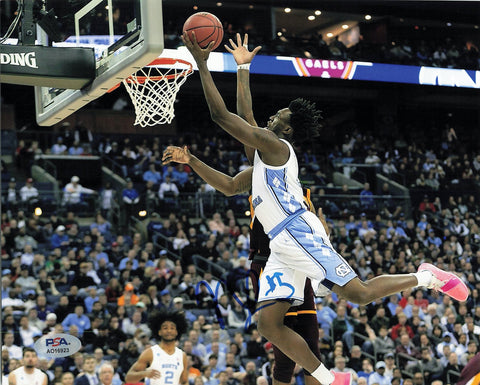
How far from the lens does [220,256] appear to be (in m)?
15.8

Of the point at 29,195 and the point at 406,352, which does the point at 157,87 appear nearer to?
the point at 406,352

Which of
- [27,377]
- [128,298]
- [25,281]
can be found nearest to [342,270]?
[27,377]

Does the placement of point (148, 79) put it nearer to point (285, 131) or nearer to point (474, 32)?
point (285, 131)

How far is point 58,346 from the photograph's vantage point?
7043 mm

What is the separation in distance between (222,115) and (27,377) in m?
4.53

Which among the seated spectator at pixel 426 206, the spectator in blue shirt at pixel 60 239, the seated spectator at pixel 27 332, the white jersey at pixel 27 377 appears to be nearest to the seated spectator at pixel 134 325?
the seated spectator at pixel 27 332

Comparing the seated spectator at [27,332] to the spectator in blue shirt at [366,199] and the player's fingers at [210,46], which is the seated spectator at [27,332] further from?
the spectator in blue shirt at [366,199]

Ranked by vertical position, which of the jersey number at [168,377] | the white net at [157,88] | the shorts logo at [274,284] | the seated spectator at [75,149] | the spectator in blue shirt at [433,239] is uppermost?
the white net at [157,88]

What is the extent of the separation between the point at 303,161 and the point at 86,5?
16024 mm

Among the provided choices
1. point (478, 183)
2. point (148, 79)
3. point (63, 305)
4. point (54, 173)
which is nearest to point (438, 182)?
point (478, 183)

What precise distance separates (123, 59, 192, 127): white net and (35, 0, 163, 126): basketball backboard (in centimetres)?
57

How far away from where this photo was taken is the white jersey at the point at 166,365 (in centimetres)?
776

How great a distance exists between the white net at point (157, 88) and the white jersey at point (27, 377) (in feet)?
10.3

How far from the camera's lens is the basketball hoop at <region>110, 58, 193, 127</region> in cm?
660
